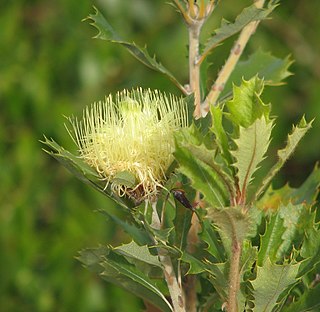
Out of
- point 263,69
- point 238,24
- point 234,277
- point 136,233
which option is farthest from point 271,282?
point 263,69

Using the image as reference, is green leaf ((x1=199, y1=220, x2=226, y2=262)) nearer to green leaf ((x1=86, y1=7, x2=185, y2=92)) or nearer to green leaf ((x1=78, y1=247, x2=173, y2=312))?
green leaf ((x1=78, y1=247, x2=173, y2=312))

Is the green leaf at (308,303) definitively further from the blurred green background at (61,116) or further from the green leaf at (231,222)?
the blurred green background at (61,116)

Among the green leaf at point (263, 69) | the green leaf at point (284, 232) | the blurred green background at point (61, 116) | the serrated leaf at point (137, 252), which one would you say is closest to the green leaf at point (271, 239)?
the green leaf at point (284, 232)

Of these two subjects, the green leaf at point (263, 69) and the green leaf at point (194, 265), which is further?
the green leaf at point (263, 69)

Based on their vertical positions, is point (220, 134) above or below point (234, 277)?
above

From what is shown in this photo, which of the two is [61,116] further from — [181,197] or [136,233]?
[181,197]

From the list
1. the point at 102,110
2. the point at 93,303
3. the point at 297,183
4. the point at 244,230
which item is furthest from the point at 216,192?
the point at 297,183
